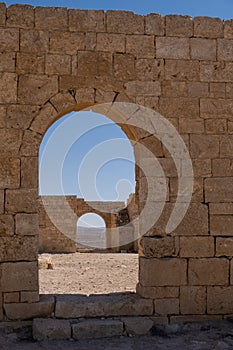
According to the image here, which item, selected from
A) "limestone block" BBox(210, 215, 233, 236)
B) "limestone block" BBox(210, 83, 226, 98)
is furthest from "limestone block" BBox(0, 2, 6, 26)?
"limestone block" BBox(210, 215, 233, 236)

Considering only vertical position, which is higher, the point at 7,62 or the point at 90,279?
the point at 7,62

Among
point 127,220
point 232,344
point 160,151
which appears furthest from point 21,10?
point 127,220

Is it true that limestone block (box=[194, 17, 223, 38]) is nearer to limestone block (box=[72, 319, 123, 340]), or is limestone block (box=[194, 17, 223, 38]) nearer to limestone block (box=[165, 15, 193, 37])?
limestone block (box=[165, 15, 193, 37])

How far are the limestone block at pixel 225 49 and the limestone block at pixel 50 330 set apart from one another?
4318mm

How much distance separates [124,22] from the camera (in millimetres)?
5910

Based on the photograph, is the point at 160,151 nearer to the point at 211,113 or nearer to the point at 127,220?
the point at 211,113

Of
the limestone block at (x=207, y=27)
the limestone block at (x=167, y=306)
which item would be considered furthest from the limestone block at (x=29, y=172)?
the limestone block at (x=207, y=27)

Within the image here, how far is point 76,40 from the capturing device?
583 centimetres

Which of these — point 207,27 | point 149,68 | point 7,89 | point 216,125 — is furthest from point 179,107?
point 7,89

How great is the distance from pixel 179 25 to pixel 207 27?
0.43m

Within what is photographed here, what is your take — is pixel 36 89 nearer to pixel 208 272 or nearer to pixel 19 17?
pixel 19 17

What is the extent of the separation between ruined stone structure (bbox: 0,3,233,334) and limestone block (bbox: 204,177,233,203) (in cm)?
1

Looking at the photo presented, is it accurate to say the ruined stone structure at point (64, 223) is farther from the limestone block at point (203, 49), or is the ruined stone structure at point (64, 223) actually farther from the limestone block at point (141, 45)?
the limestone block at point (203, 49)

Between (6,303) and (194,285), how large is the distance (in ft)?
8.21
